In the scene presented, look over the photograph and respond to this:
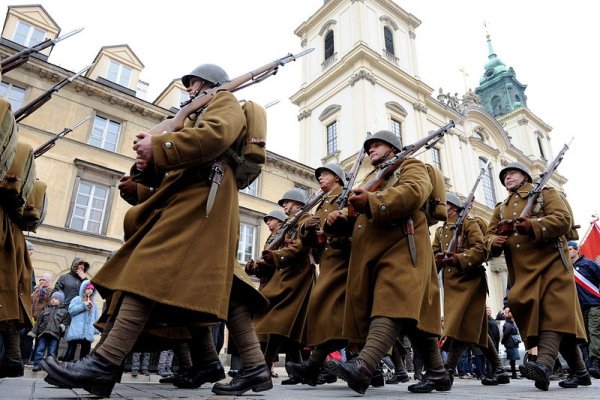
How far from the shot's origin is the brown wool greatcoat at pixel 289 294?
4680 mm

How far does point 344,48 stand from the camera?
28328 millimetres

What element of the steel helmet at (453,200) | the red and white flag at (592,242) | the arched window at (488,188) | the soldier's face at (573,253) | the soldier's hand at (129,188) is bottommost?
the soldier's hand at (129,188)

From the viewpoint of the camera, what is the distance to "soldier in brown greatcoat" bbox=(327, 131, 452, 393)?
10.4 feet

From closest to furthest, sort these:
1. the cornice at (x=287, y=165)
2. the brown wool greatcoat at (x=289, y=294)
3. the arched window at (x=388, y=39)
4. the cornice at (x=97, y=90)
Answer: the brown wool greatcoat at (x=289, y=294) → the cornice at (x=97, y=90) → the cornice at (x=287, y=165) → the arched window at (x=388, y=39)

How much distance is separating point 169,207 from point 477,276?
3.61 metres

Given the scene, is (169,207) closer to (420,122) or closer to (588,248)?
(588,248)

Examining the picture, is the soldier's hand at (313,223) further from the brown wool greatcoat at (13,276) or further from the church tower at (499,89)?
the church tower at (499,89)

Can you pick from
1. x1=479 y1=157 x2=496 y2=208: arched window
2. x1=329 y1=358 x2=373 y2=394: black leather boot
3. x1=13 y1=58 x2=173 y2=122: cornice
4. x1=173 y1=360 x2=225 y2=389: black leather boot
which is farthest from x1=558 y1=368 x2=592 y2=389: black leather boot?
x1=479 y1=157 x2=496 y2=208: arched window

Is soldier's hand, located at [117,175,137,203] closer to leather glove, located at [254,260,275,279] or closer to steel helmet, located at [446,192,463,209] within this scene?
leather glove, located at [254,260,275,279]

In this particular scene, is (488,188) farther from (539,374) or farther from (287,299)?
(539,374)

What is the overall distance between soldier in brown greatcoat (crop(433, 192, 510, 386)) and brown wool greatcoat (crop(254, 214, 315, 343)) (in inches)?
58.9

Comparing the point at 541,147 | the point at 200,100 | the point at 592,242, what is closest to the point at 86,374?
the point at 200,100

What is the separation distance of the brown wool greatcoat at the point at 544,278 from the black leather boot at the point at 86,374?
3371mm

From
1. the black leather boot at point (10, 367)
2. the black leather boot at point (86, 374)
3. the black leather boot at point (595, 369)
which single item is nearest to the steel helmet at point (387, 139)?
the black leather boot at point (86, 374)
